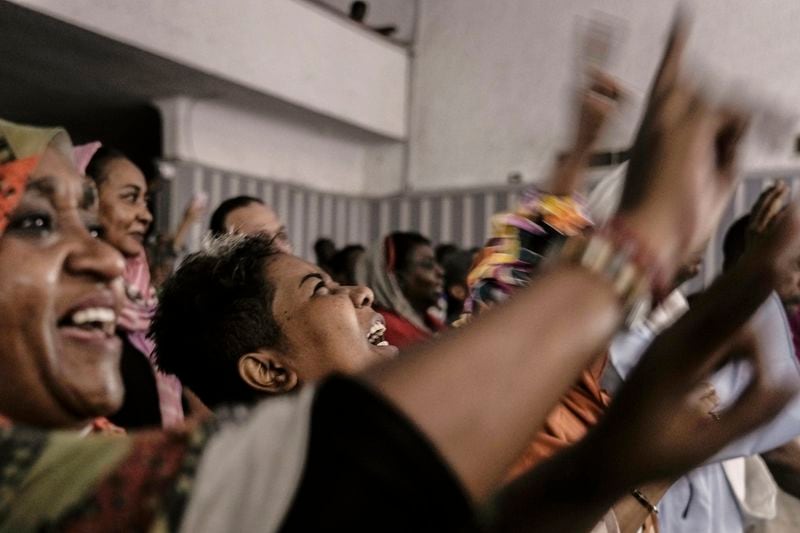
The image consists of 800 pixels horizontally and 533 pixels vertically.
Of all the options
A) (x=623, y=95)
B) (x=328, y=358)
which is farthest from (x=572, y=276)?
(x=328, y=358)

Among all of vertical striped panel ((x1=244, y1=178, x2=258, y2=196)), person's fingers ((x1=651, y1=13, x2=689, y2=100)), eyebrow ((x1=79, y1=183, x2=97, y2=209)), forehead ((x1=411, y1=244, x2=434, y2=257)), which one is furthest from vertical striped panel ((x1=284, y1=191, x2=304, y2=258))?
person's fingers ((x1=651, y1=13, x2=689, y2=100))

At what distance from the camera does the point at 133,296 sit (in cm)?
217

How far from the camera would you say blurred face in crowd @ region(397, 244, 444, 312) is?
11.8 ft

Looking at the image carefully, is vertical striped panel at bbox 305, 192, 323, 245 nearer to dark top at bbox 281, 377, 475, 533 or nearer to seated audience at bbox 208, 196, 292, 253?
seated audience at bbox 208, 196, 292, 253

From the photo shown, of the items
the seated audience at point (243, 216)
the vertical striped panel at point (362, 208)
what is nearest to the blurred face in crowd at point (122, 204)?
the seated audience at point (243, 216)

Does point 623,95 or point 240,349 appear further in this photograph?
point 240,349

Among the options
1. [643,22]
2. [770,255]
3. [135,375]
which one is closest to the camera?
[770,255]

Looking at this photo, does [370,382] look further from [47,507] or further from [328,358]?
[328,358]

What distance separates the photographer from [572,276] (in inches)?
21.9

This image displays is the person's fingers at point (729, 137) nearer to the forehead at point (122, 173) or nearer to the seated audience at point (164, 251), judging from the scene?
the forehead at point (122, 173)

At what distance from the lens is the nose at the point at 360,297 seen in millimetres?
1397

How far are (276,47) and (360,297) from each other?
15.5 ft

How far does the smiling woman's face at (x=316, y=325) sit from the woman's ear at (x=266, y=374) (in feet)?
0.06

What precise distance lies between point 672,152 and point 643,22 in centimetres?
654
